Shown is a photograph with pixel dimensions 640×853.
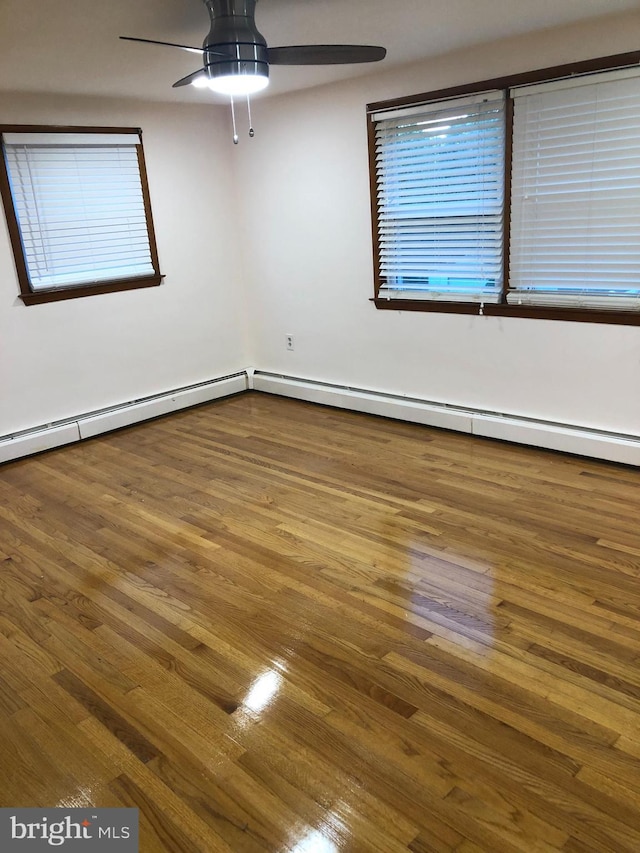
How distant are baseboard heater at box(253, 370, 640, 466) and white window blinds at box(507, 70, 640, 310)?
2.49 ft

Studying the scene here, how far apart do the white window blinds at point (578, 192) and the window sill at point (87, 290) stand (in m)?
2.75

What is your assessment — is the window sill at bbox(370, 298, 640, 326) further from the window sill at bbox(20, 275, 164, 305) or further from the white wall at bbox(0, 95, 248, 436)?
the window sill at bbox(20, 275, 164, 305)

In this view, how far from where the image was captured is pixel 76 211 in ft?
15.7

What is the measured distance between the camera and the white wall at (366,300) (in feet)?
12.7

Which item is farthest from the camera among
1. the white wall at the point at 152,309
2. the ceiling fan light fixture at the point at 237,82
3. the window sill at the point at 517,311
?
the white wall at the point at 152,309

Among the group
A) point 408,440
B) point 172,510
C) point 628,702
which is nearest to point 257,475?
point 172,510

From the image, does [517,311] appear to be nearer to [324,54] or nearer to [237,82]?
[324,54]

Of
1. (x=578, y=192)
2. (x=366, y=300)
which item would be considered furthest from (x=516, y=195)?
(x=366, y=300)

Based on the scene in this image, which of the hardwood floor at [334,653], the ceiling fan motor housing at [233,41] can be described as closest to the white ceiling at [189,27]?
the ceiling fan motor housing at [233,41]

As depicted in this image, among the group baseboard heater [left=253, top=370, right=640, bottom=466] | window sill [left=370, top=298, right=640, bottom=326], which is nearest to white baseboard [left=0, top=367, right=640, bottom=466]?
baseboard heater [left=253, top=370, right=640, bottom=466]

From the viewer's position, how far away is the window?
14.7 feet

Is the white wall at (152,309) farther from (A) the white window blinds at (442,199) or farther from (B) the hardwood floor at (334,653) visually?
(A) the white window blinds at (442,199)

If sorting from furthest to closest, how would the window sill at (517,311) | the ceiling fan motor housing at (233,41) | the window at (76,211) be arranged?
the window at (76,211) < the window sill at (517,311) < the ceiling fan motor housing at (233,41)

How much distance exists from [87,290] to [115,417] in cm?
96
